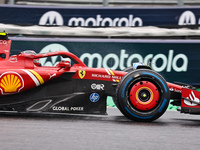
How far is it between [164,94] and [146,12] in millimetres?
8868

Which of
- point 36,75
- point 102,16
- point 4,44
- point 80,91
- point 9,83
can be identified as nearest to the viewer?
point 9,83

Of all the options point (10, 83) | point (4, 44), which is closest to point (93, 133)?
point (10, 83)

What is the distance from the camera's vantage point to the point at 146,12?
46.8ft

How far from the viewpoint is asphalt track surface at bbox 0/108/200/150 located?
13.6ft

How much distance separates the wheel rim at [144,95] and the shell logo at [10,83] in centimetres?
160

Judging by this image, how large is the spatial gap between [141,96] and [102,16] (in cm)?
890

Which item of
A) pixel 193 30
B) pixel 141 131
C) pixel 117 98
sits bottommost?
pixel 141 131

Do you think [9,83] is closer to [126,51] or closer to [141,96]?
[141,96]

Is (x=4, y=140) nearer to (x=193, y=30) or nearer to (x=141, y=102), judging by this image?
(x=141, y=102)

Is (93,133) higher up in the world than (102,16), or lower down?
lower down

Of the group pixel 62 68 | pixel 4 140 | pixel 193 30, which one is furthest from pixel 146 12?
pixel 4 140

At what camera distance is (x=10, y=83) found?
5.73 meters

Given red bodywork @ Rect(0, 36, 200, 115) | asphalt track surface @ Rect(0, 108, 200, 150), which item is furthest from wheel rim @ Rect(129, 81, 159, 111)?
red bodywork @ Rect(0, 36, 200, 115)

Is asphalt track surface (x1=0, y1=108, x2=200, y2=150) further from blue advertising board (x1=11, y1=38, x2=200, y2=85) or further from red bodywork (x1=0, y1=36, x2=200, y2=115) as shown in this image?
blue advertising board (x1=11, y1=38, x2=200, y2=85)
